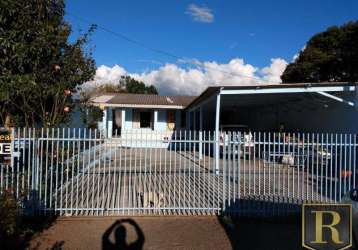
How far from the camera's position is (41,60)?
8.16 m

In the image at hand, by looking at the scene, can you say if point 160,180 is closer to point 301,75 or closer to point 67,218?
point 67,218

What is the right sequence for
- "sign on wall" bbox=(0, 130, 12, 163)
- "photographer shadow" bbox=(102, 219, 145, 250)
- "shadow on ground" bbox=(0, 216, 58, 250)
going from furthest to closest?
"sign on wall" bbox=(0, 130, 12, 163) < "photographer shadow" bbox=(102, 219, 145, 250) < "shadow on ground" bbox=(0, 216, 58, 250)

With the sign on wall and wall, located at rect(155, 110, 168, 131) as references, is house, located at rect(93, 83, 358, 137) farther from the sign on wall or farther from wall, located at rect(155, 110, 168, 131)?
the sign on wall

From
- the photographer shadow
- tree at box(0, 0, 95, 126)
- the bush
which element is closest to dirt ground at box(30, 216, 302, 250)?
the photographer shadow

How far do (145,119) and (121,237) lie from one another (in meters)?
22.1

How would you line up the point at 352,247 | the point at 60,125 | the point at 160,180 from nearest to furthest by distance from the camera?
the point at 352,247, the point at 60,125, the point at 160,180

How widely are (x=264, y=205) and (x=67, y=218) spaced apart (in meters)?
3.91

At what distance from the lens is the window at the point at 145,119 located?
92.7ft

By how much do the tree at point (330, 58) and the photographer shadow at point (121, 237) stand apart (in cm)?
2844

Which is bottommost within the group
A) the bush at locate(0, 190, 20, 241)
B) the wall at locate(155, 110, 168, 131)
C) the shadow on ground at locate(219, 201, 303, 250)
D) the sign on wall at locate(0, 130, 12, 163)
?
the shadow on ground at locate(219, 201, 303, 250)

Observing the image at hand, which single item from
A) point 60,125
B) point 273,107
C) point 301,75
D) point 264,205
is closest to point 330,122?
point 273,107

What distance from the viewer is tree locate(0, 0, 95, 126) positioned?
7523 mm

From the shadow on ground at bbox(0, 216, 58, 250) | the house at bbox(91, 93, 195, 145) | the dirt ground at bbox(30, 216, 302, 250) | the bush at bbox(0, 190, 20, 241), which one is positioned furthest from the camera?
the house at bbox(91, 93, 195, 145)

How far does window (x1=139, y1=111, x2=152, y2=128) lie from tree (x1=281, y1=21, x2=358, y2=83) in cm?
1572
